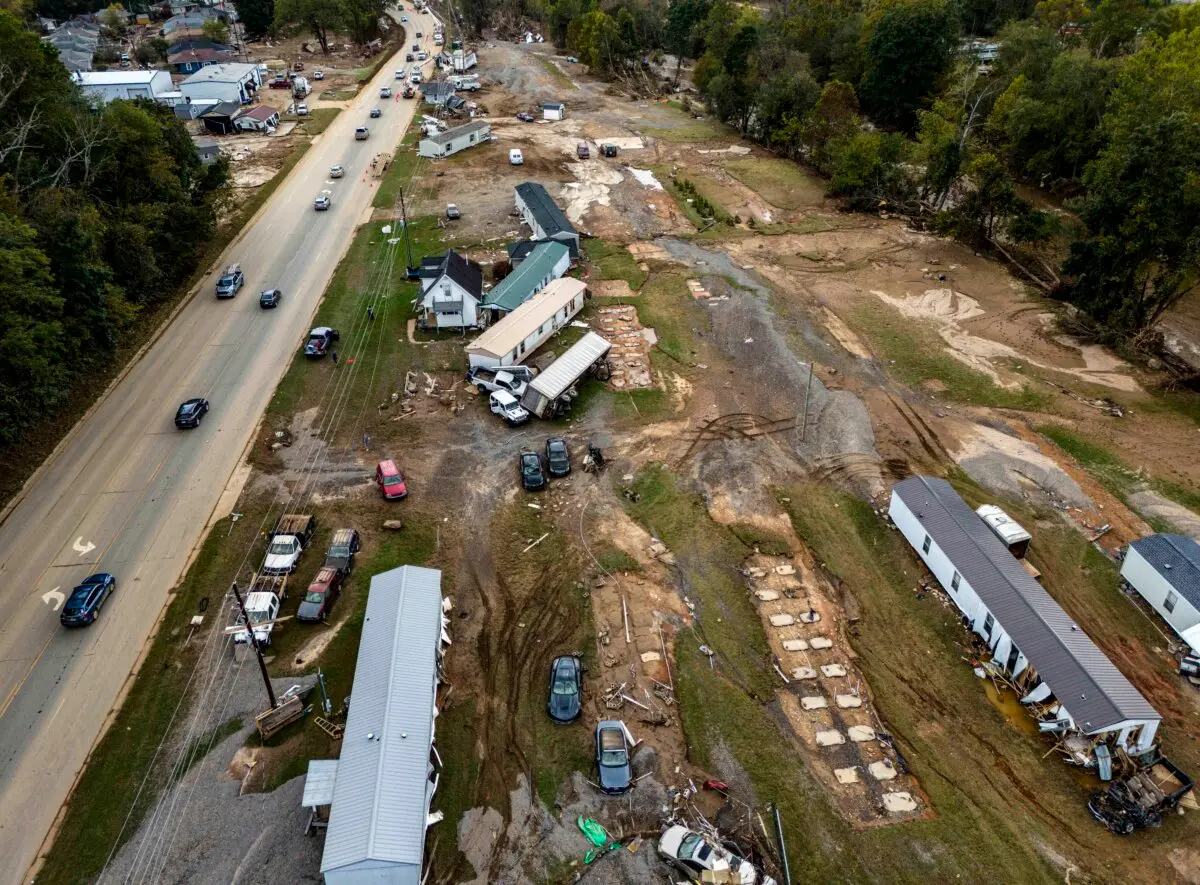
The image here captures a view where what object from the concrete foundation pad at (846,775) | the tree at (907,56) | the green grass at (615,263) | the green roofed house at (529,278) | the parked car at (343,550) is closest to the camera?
the concrete foundation pad at (846,775)

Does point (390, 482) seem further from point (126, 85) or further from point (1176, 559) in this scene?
point (126, 85)

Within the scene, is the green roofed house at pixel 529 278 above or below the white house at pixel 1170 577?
below

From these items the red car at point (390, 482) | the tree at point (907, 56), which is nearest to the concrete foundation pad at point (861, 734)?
the red car at point (390, 482)

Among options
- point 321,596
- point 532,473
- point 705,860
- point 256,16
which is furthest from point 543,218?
point 256,16

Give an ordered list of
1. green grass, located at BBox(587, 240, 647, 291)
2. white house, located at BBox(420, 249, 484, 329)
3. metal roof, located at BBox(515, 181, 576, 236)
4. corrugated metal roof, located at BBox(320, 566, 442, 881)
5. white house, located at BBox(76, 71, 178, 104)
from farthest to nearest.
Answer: white house, located at BBox(76, 71, 178, 104) < metal roof, located at BBox(515, 181, 576, 236) < green grass, located at BBox(587, 240, 647, 291) < white house, located at BBox(420, 249, 484, 329) < corrugated metal roof, located at BBox(320, 566, 442, 881)

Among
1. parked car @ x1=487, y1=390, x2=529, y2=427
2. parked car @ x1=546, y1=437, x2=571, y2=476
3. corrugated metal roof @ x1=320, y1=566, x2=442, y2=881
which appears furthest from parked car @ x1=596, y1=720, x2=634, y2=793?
parked car @ x1=487, y1=390, x2=529, y2=427

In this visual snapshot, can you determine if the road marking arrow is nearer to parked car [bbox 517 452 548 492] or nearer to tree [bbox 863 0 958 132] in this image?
parked car [bbox 517 452 548 492]

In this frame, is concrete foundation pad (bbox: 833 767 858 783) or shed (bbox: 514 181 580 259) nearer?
concrete foundation pad (bbox: 833 767 858 783)

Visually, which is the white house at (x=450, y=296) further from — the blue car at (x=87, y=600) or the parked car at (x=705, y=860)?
the parked car at (x=705, y=860)
